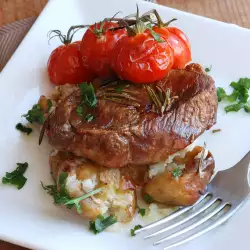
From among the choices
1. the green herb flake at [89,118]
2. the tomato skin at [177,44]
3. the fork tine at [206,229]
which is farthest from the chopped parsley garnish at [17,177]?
the tomato skin at [177,44]

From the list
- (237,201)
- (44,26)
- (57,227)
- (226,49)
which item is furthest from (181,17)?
(57,227)

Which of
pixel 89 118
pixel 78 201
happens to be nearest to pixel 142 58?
pixel 89 118

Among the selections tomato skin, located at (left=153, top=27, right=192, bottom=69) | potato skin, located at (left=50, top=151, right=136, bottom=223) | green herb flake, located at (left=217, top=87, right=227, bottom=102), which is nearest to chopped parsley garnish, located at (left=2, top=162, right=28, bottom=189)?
potato skin, located at (left=50, top=151, right=136, bottom=223)

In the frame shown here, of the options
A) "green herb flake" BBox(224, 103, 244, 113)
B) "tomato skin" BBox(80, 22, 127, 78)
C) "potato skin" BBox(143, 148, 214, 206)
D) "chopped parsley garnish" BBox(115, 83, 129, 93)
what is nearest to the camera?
"potato skin" BBox(143, 148, 214, 206)

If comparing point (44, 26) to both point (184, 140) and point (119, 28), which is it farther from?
point (184, 140)

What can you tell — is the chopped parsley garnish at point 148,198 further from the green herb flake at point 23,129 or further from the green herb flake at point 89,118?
the green herb flake at point 23,129

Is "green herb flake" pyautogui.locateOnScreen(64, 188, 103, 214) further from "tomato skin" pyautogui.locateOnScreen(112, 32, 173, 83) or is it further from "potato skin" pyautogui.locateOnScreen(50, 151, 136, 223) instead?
"tomato skin" pyautogui.locateOnScreen(112, 32, 173, 83)
